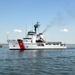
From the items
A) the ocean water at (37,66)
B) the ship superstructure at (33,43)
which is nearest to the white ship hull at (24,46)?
the ship superstructure at (33,43)

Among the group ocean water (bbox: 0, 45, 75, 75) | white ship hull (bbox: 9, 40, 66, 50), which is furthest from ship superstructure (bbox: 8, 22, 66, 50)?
ocean water (bbox: 0, 45, 75, 75)

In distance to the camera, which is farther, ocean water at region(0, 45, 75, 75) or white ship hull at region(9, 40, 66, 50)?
white ship hull at region(9, 40, 66, 50)

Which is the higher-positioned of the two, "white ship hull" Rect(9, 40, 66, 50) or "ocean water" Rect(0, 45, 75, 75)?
"white ship hull" Rect(9, 40, 66, 50)

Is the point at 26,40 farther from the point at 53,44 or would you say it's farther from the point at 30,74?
the point at 30,74

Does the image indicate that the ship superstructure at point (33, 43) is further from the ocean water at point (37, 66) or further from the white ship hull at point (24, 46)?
the ocean water at point (37, 66)

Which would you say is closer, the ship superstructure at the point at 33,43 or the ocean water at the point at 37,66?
the ocean water at the point at 37,66

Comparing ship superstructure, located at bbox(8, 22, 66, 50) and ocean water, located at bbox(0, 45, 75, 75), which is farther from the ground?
ship superstructure, located at bbox(8, 22, 66, 50)

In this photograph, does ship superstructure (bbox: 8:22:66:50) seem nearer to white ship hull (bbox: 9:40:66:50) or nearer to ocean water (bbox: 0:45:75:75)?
white ship hull (bbox: 9:40:66:50)

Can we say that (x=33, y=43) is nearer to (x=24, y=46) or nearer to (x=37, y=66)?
(x=24, y=46)

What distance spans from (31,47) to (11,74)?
319 feet

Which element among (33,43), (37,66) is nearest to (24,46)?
(33,43)

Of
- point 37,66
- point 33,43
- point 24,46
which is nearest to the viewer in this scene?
point 37,66

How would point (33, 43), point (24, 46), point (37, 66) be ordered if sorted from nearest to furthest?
point (37, 66) < point (24, 46) < point (33, 43)

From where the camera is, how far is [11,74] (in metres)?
37.1
